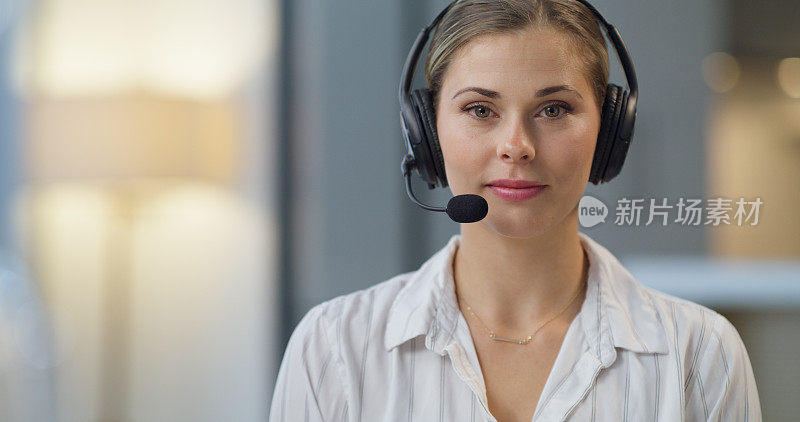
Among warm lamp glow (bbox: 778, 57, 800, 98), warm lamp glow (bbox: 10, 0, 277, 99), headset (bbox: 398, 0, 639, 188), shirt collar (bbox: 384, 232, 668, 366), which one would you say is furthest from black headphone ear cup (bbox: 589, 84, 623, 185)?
warm lamp glow (bbox: 10, 0, 277, 99)

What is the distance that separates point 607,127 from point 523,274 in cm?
19

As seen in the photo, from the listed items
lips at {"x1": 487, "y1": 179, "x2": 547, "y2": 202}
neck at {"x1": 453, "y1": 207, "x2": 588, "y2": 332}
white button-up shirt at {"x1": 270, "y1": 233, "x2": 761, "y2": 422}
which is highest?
lips at {"x1": 487, "y1": 179, "x2": 547, "y2": 202}

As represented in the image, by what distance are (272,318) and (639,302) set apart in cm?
92

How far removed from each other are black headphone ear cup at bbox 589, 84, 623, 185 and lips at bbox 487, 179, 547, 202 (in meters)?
0.08

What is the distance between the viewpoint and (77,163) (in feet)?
6.29

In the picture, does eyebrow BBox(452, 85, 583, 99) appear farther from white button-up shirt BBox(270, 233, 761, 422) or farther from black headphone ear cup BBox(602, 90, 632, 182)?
white button-up shirt BBox(270, 233, 761, 422)

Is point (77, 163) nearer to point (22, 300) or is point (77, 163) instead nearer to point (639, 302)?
point (22, 300)

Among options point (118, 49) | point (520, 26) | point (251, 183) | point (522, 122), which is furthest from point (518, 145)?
point (118, 49)

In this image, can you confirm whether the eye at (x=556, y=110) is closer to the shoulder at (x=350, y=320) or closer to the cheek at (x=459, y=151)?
the cheek at (x=459, y=151)

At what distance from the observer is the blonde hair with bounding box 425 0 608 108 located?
771mm

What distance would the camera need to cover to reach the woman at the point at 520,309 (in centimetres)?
77

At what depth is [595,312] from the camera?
86 cm

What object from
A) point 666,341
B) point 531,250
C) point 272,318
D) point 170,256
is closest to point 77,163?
point 170,256

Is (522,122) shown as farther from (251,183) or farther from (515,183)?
(251,183)
